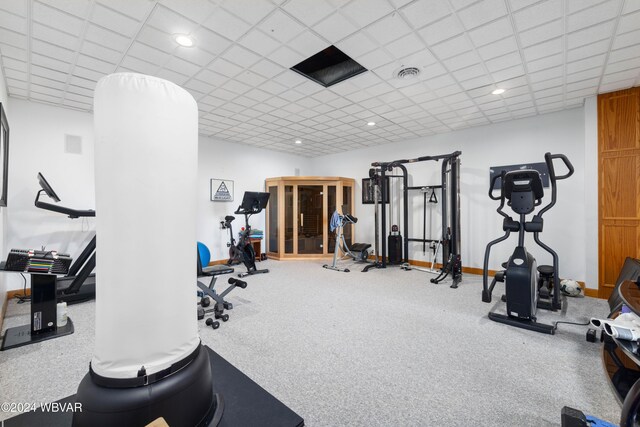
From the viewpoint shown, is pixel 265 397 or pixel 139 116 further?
pixel 265 397

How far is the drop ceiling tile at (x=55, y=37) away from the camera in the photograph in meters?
2.61

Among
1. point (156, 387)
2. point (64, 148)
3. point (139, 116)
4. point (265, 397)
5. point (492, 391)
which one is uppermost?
point (64, 148)

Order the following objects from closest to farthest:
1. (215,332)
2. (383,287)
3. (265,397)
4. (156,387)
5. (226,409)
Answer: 1. (156,387)
2. (226,409)
3. (265,397)
4. (215,332)
5. (383,287)

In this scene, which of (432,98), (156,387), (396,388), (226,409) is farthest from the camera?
(432,98)

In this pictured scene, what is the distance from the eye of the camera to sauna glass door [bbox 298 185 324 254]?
25.1ft

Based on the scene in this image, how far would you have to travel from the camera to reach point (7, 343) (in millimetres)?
2604

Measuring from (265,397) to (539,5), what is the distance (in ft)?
11.8

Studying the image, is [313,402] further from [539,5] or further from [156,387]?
[539,5]

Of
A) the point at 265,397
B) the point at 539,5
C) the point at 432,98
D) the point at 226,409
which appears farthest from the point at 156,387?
the point at 432,98

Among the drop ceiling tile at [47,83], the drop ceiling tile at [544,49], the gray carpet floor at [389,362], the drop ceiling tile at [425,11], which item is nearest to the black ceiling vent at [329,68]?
the drop ceiling tile at [425,11]

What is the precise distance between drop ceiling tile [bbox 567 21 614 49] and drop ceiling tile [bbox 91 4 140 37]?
4209mm

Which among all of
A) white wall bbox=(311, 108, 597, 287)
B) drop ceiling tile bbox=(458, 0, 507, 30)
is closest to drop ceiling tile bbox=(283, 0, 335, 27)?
drop ceiling tile bbox=(458, 0, 507, 30)

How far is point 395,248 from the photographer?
646 centimetres

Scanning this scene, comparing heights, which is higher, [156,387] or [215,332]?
[156,387]
